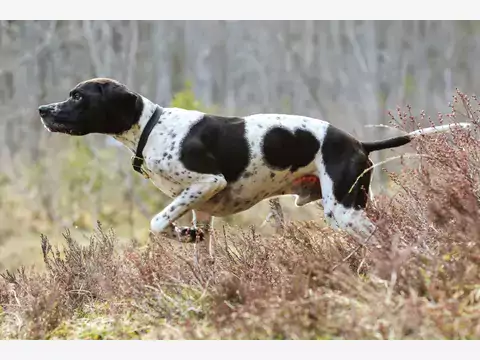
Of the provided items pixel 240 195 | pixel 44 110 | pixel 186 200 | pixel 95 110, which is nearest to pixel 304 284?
pixel 186 200

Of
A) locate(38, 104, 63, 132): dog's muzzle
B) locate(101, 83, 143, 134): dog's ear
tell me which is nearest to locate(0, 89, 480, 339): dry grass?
locate(101, 83, 143, 134): dog's ear

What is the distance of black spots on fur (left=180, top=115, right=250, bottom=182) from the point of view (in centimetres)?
421

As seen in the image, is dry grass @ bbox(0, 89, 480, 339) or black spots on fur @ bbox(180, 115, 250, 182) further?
black spots on fur @ bbox(180, 115, 250, 182)

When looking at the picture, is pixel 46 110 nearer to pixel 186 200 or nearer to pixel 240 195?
pixel 186 200

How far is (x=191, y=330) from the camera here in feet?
9.39

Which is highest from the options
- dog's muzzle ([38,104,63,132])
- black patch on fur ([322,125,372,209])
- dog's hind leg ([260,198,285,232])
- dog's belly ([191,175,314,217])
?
dog's muzzle ([38,104,63,132])

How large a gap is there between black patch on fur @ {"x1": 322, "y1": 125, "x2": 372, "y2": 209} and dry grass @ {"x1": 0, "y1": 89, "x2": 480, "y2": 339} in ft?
0.76

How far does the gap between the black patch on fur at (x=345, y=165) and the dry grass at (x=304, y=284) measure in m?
0.23

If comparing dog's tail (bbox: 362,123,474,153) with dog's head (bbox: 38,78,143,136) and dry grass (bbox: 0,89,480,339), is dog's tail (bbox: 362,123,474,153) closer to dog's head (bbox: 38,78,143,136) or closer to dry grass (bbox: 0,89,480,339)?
dry grass (bbox: 0,89,480,339)

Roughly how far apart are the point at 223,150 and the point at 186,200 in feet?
1.33

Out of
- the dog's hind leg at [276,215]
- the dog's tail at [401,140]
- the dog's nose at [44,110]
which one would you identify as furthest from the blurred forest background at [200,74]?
the dog's nose at [44,110]

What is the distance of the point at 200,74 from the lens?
13898 mm

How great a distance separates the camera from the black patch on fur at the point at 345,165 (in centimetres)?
425

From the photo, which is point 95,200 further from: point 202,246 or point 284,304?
point 284,304
